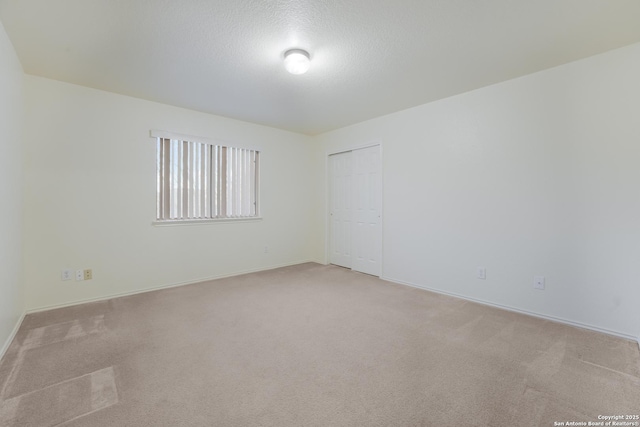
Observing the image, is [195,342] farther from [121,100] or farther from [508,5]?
[508,5]

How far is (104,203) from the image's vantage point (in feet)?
10.4

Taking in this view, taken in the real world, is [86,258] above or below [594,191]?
below

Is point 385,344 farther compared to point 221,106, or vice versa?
point 221,106

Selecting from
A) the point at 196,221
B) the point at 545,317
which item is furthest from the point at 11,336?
the point at 545,317

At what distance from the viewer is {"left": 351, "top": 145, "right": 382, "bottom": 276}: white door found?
4.18m

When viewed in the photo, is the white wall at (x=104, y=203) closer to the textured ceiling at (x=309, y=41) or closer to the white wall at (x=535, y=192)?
the textured ceiling at (x=309, y=41)

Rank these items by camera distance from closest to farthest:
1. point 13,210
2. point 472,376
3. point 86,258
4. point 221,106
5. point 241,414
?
point 241,414 < point 472,376 < point 13,210 < point 86,258 < point 221,106

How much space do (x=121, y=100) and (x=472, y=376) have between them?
4384 millimetres

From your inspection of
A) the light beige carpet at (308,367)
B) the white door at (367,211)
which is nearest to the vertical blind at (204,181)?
the light beige carpet at (308,367)

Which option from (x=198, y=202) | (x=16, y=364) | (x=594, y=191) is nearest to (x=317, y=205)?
(x=198, y=202)

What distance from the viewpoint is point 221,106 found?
3.64 metres

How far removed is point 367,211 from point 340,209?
2.11 ft

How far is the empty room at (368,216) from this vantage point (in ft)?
5.44

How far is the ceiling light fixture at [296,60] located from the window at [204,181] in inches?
81.5
